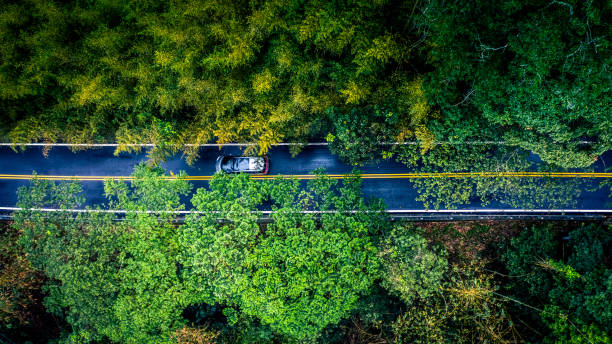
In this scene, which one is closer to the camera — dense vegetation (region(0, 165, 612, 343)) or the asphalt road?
dense vegetation (region(0, 165, 612, 343))

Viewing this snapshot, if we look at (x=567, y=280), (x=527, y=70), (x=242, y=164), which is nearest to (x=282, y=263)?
(x=242, y=164)

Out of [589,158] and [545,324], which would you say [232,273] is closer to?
[545,324]

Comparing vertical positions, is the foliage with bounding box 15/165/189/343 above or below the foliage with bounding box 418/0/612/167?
below

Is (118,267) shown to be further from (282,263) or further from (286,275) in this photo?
(286,275)

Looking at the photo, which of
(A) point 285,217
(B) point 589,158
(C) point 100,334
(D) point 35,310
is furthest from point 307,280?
(D) point 35,310

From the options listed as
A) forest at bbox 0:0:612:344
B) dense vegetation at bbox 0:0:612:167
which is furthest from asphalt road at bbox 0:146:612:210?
dense vegetation at bbox 0:0:612:167

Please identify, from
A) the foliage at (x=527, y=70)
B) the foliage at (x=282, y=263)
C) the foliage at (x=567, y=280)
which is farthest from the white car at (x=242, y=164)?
the foliage at (x=567, y=280)

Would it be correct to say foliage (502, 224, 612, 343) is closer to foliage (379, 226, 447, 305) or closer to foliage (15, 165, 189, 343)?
foliage (379, 226, 447, 305)
